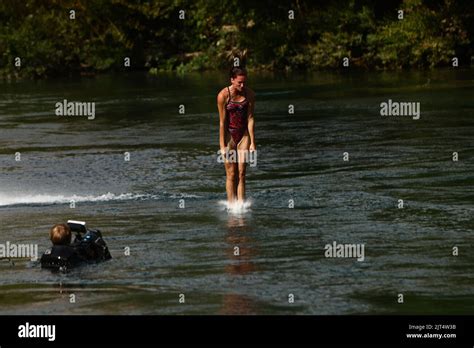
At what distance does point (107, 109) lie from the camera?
37.4 metres

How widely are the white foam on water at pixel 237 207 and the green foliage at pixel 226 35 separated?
28578 mm

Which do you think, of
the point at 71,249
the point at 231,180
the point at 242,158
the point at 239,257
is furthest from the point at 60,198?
the point at 239,257

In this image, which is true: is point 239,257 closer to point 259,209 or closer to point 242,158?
point 259,209

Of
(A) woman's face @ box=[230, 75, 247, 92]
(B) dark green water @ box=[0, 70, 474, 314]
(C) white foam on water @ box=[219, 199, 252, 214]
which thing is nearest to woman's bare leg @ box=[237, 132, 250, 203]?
(C) white foam on water @ box=[219, 199, 252, 214]

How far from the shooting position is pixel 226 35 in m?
55.0

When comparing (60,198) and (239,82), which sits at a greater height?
(239,82)

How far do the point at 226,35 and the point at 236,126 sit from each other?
3745 centimetres

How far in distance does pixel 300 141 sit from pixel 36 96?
18.6 metres

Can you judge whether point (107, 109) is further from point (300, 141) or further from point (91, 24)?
point (91, 24)

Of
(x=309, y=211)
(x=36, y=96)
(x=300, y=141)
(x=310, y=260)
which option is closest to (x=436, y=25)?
(x=36, y=96)

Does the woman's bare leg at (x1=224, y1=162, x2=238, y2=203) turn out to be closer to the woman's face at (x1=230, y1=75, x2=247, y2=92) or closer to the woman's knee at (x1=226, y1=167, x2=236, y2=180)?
the woman's knee at (x1=226, y1=167, x2=236, y2=180)

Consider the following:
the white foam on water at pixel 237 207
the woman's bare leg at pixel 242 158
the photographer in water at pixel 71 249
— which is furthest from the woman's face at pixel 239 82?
the photographer in water at pixel 71 249

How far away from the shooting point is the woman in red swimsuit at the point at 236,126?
17797 mm

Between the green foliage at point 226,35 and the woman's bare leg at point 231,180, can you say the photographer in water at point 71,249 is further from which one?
the green foliage at point 226,35
